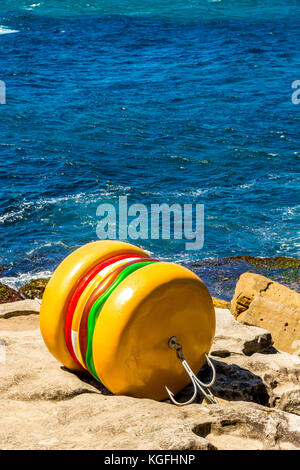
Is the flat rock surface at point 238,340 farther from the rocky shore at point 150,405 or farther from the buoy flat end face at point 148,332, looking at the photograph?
the buoy flat end face at point 148,332

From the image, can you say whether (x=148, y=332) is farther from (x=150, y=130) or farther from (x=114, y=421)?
(x=150, y=130)

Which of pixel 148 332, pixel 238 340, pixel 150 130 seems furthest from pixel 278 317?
pixel 150 130

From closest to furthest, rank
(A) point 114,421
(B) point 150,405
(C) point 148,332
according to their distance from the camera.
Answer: (A) point 114,421 < (B) point 150,405 < (C) point 148,332

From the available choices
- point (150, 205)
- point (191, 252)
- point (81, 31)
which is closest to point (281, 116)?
point (150, 205)

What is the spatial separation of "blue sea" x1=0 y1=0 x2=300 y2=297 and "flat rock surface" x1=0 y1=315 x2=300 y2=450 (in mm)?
9150

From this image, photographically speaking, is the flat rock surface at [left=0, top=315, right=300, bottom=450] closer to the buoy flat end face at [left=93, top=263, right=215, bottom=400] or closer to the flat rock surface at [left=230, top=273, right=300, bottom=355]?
the buoy flat end face at [left=93, top=263, right=215, bottom=400]

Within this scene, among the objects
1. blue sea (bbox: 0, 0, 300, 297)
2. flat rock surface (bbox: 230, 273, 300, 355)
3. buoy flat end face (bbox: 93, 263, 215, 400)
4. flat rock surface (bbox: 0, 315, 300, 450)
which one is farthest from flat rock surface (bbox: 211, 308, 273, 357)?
blue sea (bbox: 0, 0, 300, 297)

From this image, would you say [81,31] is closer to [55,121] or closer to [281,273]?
[55,121]

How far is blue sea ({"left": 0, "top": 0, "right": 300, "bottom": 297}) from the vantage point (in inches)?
788

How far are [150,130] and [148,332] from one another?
22.3 meters

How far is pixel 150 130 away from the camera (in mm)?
28688

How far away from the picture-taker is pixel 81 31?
47906 mm

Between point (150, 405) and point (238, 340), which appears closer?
point (150, 405)

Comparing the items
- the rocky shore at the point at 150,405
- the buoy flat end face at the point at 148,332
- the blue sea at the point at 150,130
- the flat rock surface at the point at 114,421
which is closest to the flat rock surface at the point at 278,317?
the rocky shore at the point at 150,405
